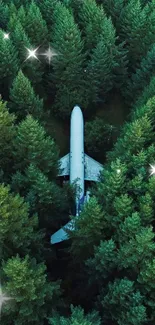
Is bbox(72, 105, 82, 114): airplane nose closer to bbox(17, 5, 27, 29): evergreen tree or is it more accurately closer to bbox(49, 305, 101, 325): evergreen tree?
bbox(17, 5, 27, 29): evergreen tree

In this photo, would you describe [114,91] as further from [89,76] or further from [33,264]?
[33,264]

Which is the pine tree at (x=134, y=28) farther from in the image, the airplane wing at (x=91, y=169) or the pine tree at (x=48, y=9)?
the airplane wing at (x=91, y=169)

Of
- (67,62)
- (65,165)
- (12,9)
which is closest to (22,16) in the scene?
(12,9)

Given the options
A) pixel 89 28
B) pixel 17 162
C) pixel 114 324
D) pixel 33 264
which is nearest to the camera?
pixel 33 264

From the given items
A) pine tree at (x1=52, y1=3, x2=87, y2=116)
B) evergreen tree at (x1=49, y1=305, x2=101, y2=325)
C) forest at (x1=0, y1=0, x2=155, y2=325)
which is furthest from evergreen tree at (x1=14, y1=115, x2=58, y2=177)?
evergreen tree at (x1=49, y1=305, x2=101, y2=325)

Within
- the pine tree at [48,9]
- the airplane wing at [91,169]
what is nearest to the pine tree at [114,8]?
the pine tree at [48,9]

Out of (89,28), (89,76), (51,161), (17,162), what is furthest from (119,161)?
(89,28)
